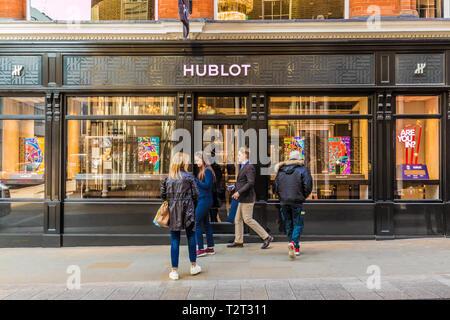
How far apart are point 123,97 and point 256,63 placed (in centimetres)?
311

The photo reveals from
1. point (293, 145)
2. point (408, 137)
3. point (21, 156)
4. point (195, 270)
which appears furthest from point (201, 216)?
point (408, 137)

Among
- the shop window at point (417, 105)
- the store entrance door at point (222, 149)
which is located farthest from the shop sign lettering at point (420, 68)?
the store entrance door at point (222, 149)

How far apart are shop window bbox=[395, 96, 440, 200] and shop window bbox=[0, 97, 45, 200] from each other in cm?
812

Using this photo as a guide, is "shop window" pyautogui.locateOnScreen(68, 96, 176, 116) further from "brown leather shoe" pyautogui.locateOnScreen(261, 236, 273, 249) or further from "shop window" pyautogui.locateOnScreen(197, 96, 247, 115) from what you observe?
"brown leather shoe" pyautogui.locateOnScreen(261, 236, 273, 249)

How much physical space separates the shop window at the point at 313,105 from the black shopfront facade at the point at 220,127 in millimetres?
23

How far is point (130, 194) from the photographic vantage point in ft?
29.3

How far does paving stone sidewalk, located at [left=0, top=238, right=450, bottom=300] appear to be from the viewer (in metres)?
5.38

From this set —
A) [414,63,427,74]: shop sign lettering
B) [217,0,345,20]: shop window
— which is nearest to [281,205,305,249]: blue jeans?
[414,63,427,74]: shop sign lettering

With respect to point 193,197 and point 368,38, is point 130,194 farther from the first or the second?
point 368,38

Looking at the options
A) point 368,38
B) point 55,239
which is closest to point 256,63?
point 368,38

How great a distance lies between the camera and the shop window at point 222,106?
897cm

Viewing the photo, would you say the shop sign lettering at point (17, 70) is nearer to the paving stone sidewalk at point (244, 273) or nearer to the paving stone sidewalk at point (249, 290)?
the paving stone sidewalk at point (244, 273)

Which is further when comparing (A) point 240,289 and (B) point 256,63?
(B) point 256,63

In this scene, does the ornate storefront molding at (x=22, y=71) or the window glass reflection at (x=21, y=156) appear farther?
the window glass reflection at (x=21, y=156)
